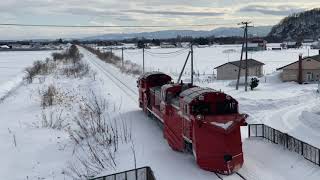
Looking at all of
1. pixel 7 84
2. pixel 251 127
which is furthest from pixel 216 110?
pixel 7 84

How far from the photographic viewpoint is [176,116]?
69.4 feet

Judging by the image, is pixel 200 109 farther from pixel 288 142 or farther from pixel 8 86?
pixel 8 86

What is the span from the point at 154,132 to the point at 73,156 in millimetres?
5038

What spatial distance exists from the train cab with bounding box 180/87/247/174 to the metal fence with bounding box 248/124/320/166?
2988mm

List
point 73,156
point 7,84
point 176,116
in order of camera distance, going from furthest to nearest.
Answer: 1. point 7,84
2. point 73,156
3. point 176,116

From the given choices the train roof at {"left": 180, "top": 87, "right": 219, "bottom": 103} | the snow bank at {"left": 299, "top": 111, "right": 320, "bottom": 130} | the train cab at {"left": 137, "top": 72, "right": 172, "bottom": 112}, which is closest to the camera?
the train roof at {"left": 180, "top": 87, "right": 219, "bottom": 103}

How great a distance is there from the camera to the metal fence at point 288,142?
19.0 m

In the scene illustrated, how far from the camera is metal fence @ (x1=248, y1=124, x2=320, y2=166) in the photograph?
19.0 meters

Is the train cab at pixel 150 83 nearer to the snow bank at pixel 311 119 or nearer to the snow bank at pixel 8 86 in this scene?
the snow bank at pixel 311 119

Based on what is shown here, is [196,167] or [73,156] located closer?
[196,167]

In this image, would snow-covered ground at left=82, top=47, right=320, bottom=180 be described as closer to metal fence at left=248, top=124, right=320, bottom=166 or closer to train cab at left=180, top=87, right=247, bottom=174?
metal fence at left=248, top=124, right=320, bottom=166

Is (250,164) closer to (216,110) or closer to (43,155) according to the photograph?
(216,110)

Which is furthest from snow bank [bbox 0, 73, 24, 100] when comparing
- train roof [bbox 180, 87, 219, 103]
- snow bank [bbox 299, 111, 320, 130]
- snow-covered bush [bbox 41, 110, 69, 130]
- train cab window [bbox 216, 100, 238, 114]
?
train cab window [bbox 216, 100, 238, 114]

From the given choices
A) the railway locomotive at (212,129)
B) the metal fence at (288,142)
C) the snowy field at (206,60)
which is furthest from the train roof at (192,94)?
the snowy field at (206,60)
